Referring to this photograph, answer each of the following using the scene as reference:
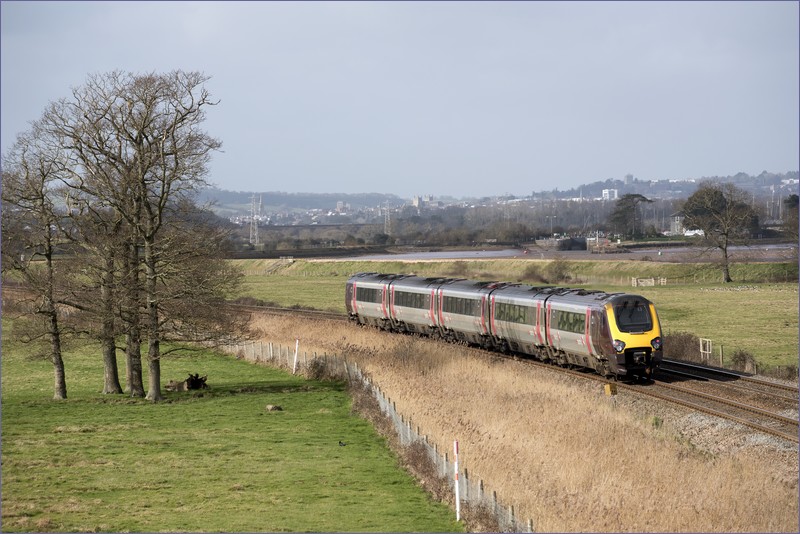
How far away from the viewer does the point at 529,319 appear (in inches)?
1639

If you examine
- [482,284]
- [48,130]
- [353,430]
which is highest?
[48,130]

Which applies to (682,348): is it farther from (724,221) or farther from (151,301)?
(724,221)

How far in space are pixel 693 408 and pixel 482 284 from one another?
20815 millimetres

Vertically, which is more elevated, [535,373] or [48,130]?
[48,130]

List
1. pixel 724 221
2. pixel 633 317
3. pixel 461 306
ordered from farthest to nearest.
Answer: pixel 724 221
pixel 461 306
pixel 633 317

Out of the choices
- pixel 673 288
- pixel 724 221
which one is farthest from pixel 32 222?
pixel 724 221

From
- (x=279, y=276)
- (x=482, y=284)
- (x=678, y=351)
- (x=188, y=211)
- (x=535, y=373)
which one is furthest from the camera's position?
(x=279, y=276)

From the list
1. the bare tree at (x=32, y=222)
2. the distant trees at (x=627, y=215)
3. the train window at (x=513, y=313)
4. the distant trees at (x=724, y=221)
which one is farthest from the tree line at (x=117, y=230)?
the distant trees at (x=627, y=215)

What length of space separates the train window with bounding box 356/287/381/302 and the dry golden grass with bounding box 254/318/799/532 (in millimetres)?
21861

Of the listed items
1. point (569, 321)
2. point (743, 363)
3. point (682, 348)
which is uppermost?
point (569, 321)

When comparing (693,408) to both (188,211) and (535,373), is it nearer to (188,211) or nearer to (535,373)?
(535,373)

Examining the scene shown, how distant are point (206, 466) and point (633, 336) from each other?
15177 millimetres

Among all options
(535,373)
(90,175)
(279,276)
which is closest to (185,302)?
(90,175)

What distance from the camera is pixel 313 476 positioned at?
26.6m
